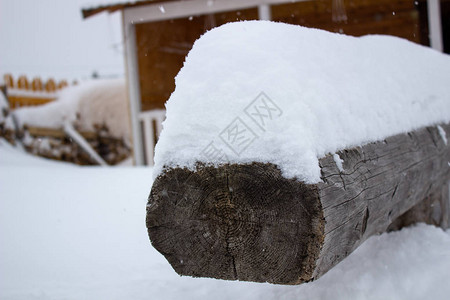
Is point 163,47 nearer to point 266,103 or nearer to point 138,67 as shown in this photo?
point 138,67

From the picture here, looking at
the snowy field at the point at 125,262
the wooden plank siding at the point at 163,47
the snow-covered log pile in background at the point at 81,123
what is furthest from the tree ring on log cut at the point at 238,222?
the snow-covered log pile in background at the point at 81,123

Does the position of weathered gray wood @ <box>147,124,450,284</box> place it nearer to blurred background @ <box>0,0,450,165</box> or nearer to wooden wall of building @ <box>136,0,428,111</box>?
blurred background @ <box>0,0,450,165</box>

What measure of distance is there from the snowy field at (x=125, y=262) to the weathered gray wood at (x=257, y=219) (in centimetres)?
68

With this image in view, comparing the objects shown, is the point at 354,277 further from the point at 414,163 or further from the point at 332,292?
the point at 414,163

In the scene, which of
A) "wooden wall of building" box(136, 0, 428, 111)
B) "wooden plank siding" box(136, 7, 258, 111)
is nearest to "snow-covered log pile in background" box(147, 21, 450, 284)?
"wooden plank siding" box(136, 7, 258, 111)

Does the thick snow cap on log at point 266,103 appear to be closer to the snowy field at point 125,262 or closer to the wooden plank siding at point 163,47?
the snowy field at point 125,262

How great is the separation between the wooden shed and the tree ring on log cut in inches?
225

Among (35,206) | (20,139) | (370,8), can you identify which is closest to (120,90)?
(20,139)

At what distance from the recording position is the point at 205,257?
5.41 ft

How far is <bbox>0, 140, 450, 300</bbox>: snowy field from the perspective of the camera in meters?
2.36

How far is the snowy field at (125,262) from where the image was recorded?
2.36 meters

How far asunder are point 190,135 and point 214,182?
20cm

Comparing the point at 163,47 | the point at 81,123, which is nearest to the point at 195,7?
the point at 163,47

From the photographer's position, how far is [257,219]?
1.54 metres
